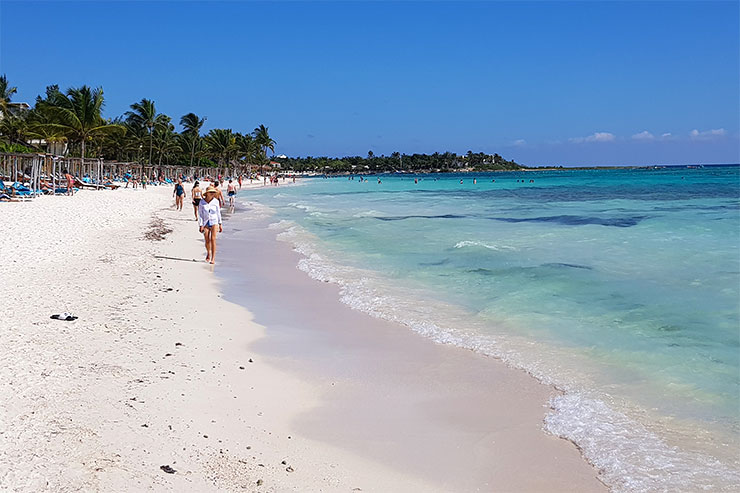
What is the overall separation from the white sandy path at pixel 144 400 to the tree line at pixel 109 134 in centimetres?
3405

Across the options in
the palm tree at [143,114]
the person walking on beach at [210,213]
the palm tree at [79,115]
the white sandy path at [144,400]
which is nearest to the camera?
the white sandy path at [144,400]

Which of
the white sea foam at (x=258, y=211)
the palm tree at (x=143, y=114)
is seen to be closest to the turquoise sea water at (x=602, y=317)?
the white sea foam at (x=258, y=211)

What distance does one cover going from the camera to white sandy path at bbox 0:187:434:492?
10.5 ft

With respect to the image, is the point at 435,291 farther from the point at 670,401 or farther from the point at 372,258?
the point at 670,401

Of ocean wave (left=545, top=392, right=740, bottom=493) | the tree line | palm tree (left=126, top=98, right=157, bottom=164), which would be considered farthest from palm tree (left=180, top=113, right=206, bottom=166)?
ocean wave (left=545, top=392, right=740, bottom=493)

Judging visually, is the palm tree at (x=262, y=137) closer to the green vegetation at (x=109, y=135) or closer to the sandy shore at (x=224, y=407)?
the green vegetation at (x=109, y=135)

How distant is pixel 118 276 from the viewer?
28.4 feet

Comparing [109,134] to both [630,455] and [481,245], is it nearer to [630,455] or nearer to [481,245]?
[481,245]

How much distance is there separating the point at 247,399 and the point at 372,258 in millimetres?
8441

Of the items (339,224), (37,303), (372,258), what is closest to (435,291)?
→ (372,258)

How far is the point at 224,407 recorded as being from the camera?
425 centimetres

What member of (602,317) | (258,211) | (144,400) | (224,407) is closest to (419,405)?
(224,407)

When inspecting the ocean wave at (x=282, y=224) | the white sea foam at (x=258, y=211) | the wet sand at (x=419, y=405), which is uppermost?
the white sea foam at (x=258, y=211)

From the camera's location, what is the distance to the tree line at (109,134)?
38875mm
